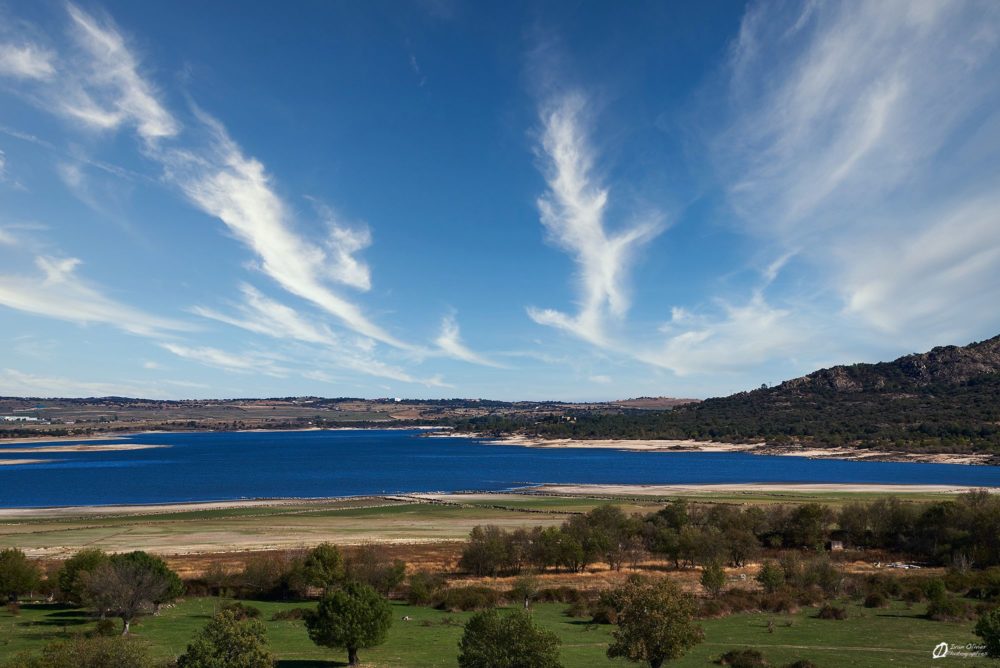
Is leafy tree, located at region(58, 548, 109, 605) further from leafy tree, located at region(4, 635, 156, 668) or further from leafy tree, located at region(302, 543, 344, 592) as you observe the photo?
leafy tree, located at region(4, 635, 156, 668)

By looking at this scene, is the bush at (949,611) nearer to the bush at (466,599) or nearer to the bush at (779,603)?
the bush at (779,603)

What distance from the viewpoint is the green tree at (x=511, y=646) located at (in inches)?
1016

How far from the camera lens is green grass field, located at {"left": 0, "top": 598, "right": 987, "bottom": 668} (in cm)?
3347

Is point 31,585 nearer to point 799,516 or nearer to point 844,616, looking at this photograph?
point 844,616

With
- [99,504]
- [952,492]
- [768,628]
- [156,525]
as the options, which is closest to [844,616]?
[768,628]

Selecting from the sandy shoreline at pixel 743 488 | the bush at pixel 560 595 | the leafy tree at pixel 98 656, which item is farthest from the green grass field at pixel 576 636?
the sandy shoreline at pixel 743 488

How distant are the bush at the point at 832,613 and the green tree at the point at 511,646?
80.9 ft

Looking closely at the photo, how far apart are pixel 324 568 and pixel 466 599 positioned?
11.6 metres

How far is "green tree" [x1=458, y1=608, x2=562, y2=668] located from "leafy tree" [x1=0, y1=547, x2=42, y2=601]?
126 ft

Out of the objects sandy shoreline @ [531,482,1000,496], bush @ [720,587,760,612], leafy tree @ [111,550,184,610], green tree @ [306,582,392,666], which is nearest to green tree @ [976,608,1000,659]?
bush @ [720,587,760,612]

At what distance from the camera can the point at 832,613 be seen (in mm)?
42562

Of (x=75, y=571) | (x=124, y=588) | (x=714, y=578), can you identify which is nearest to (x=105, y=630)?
(x=124, y=588)

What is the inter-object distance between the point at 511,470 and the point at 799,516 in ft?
409

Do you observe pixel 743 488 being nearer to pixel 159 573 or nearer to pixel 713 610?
pixel 713 610
